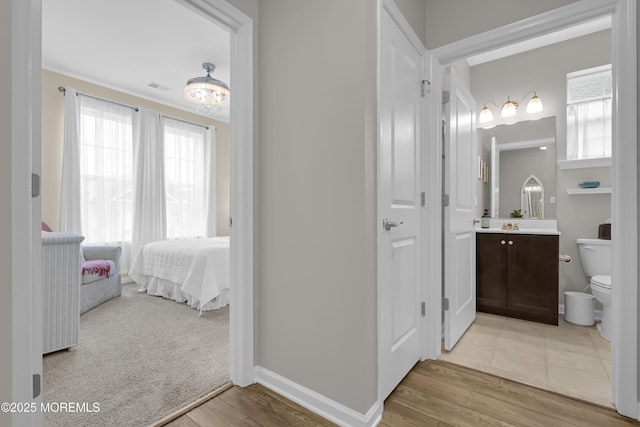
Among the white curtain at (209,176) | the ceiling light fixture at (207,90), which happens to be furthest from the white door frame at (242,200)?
the white curtain at (209,176)

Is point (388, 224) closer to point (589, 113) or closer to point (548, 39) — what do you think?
point (589, 113)

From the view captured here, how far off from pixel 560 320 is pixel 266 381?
2826mm

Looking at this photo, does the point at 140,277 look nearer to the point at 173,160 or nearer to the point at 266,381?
the point at 173,160

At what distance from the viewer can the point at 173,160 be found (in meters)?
4.92

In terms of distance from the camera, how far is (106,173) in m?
4.12

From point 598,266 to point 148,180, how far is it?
5577 mm

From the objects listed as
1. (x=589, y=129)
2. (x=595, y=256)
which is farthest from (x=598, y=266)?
(x=589, y=129)

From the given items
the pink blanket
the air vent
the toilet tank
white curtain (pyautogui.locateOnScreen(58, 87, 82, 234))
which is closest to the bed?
the pink blanket

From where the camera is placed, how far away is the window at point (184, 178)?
487cm

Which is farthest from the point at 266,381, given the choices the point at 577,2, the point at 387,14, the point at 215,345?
the point at 577,2

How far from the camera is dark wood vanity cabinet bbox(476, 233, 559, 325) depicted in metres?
2.67

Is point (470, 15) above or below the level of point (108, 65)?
below

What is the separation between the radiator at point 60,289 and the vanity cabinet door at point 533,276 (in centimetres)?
373

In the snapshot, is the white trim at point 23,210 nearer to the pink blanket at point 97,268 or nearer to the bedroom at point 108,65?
the bedroom at point 108,65
